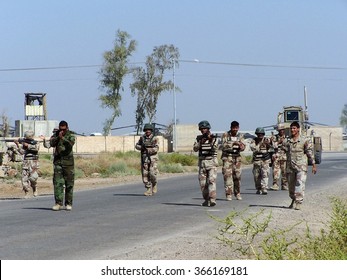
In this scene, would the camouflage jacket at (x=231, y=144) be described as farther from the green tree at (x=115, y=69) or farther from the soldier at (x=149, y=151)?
the green tree at (x=115, y=69)

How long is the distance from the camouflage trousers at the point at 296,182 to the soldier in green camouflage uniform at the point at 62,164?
4.54 metres

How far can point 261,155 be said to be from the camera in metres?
24.6

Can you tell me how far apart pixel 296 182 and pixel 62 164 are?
4.87 meters

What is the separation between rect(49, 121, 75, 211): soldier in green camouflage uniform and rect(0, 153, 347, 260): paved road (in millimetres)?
398

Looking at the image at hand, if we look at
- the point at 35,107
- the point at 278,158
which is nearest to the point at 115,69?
the point at 35,107

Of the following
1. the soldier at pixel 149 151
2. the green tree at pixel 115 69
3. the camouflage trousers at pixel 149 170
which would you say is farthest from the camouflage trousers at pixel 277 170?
the green tree at pixel 115 69

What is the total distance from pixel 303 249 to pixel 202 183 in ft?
27.5

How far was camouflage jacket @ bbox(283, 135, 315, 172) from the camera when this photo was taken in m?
18.4

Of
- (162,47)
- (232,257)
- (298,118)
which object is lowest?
(232,257)

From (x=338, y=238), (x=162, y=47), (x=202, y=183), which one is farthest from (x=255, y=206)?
(x=162, y=47)

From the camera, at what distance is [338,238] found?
12547mm

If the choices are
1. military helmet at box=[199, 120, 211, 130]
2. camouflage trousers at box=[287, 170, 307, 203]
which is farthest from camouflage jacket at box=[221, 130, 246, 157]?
camouflage trousers at box=[287, 170, 307, 203]

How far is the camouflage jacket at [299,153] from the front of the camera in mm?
18375

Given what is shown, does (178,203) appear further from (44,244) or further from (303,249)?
(303,249)
